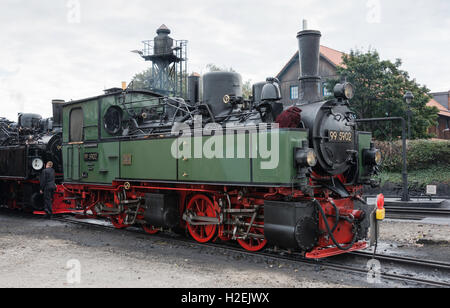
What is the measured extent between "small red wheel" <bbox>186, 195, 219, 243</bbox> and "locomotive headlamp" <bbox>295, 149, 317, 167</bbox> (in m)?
2.10

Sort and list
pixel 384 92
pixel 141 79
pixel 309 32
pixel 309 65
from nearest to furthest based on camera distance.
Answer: pixel 309 65
pixel 309 32
pixel 384 92
pixel 141 79

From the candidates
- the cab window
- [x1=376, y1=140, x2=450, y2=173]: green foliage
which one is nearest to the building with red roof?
[x1=376, y1=140, x2=450, y2=173]: green foliage

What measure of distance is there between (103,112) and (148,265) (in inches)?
176

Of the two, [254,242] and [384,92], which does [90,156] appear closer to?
[254,242]

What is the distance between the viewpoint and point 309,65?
773 cm

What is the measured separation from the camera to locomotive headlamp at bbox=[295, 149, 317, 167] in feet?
19.7

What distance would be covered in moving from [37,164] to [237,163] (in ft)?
27.3

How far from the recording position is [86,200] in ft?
34.9

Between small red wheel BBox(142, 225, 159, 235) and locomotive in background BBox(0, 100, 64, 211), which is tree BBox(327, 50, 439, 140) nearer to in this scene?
locomotive in background BBox(0, 100, 64, 211)

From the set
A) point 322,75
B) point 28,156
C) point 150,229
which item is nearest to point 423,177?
point 322,75
